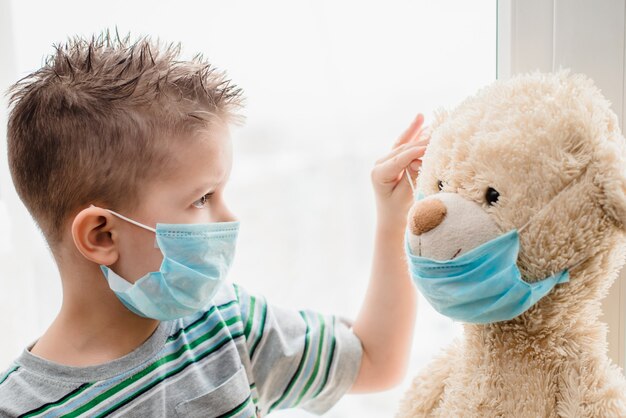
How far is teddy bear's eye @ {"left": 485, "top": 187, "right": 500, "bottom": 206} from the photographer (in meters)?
0.62

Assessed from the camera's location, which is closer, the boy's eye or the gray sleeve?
the boy's eye

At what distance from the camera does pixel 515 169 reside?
600 millimetres

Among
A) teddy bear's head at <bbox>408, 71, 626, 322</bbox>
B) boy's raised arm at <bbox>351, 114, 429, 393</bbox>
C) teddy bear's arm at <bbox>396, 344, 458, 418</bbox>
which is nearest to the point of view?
teddy bear's head at <bbox>408, 71, 626, 322</bbox>

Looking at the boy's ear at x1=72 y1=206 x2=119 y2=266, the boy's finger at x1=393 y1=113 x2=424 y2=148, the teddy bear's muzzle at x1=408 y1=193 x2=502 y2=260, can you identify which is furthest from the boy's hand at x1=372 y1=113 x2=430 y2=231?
the boy's ear at x1=72 y1=206 x2=119 y2=266

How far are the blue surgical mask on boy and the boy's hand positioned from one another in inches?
8.7

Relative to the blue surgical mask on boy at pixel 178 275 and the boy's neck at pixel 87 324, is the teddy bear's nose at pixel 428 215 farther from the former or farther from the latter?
the boy's neck at pixel 87 324

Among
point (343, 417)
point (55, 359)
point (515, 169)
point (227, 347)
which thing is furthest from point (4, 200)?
point (515, 169)

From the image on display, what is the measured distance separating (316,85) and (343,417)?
1.91ft

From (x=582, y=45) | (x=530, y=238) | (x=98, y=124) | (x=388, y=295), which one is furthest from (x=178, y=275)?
(x=582, y=45)

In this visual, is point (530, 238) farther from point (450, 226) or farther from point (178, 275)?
point (178, 275)

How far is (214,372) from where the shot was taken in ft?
2.97

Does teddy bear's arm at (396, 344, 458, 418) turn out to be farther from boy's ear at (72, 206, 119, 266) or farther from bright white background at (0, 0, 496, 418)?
boy's ear at (72, 206, 119, 266)

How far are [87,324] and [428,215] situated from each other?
52 centimetres

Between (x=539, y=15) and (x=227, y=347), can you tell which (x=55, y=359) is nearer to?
(x=227, y=347)
